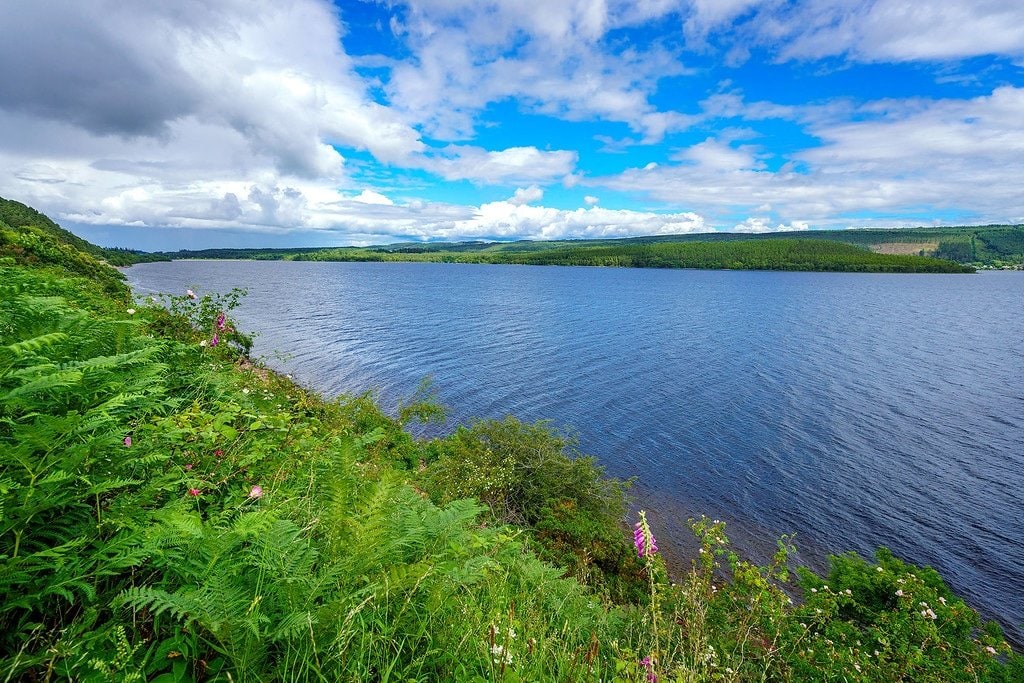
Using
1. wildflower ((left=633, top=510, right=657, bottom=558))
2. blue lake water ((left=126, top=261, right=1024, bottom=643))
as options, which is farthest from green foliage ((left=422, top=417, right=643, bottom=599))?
wildflower ((left=633, top=510, right=657, bottom=558))

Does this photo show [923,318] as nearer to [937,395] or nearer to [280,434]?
[937,395]

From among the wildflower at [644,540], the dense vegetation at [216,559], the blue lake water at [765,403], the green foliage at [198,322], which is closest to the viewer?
the dense vegetation at [216,559]

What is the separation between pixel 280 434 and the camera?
5332mm

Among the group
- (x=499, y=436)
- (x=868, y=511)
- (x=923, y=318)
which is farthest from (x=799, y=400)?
(x=923, y=318)

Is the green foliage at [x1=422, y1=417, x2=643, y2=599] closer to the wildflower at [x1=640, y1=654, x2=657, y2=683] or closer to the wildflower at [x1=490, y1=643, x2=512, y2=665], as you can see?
the wildflower at [x1=640, y1=654, x2=657, y2=683]

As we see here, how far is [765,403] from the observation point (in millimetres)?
32844

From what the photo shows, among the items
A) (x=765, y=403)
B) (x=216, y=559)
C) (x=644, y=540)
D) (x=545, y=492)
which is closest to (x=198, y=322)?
(x=545, y=492)

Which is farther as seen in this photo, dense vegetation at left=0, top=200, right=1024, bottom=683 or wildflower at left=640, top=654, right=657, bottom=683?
wildflower at left=640, top=654, right=657, bottom=683

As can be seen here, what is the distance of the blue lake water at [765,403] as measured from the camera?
19.1m

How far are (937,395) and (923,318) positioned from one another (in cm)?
5237

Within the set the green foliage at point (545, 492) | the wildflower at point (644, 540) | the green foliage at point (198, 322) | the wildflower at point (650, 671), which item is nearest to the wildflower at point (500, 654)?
the wildflower at point (650, 671)

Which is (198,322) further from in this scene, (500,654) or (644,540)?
(500,654)

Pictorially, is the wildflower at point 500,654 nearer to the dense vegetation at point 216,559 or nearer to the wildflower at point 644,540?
the dense vegetation at point 216,559

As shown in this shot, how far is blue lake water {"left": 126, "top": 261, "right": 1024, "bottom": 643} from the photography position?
19109mm
